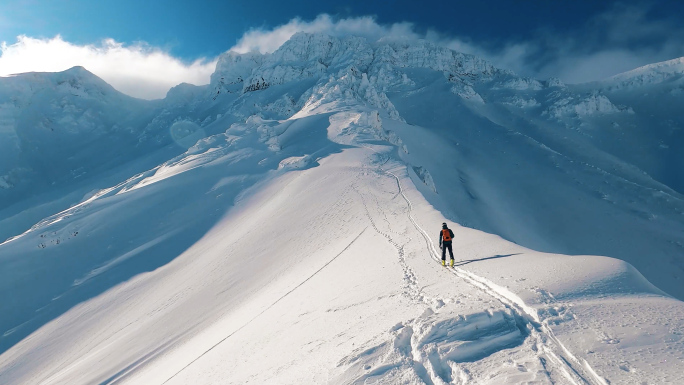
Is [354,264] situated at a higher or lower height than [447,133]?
lower

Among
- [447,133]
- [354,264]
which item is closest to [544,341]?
[354,264]

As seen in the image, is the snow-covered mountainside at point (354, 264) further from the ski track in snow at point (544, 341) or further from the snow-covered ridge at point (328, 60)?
the snow-covered ridge at point (328, 60)

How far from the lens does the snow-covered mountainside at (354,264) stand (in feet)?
21.6

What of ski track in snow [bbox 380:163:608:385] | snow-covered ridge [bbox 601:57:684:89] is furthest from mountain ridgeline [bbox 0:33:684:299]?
ski track in snow [bbox 380:163:608:385]

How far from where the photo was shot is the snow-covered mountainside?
21.6 feet

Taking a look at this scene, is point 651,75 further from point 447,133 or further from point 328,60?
point 328,60

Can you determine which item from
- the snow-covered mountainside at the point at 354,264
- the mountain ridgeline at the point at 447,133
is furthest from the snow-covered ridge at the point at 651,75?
the snow-covered mountainside at the point at 354,264

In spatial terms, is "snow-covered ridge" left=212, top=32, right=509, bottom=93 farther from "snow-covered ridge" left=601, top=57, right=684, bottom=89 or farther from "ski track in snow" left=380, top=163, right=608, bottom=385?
"ski track in snow" left=380, top=163, right=608, bottom=385

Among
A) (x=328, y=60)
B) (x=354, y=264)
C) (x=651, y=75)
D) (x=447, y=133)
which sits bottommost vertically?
(x=651, y=75)

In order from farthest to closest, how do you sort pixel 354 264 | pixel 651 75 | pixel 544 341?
pixel 651 75, pixel 354 264, pixel 544 341

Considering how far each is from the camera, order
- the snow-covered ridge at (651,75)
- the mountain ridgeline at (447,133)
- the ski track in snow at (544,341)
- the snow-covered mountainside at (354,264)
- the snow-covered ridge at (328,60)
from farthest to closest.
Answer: the snow-covered ridge at (328,60)
the snow-covered ridge at (651,75)
the mountain ridgeline at (447,133)
the snow-covered mountainside at (354,264)
the ski track in snow at (544,341)

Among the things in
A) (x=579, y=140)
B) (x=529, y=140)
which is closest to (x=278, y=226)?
(x=529, y=140)

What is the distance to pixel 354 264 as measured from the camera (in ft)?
50.8

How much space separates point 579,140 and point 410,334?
374ft
